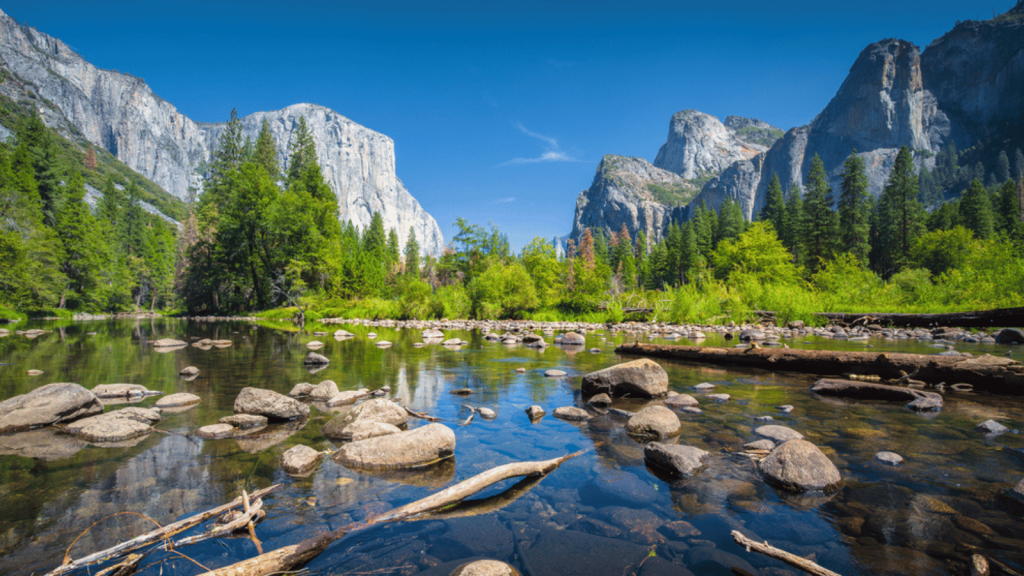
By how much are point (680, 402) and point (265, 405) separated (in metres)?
6.25

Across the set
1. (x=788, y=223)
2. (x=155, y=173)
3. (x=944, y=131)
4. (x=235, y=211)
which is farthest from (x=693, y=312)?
(x=155, y=173)

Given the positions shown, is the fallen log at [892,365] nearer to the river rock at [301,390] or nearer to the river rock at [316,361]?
the river rock at [301,390]

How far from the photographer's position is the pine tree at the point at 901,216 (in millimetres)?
55906

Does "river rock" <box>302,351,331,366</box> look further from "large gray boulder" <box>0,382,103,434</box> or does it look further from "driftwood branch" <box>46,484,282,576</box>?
"driftwood branch" <box>46,484,282,576</box>

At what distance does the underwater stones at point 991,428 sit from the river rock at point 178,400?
1092 centimetres

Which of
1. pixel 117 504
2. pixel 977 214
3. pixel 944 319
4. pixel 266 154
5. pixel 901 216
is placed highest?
pixel 266 154

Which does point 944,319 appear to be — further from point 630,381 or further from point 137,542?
point 137,542

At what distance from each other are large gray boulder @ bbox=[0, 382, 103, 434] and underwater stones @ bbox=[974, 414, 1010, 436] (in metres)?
11.5

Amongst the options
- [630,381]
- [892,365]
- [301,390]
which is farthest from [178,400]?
[892,365]

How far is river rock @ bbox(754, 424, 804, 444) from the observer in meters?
4.73

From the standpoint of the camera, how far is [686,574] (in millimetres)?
2332

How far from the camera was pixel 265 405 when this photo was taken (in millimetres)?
5582

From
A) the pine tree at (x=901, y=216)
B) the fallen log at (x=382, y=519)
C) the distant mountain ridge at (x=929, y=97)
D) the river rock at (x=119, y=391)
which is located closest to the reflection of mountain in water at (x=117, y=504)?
the fallen log at (x=382, y=519)

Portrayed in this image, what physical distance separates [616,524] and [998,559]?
7.24ft
